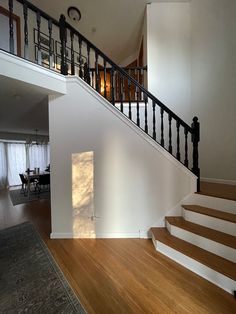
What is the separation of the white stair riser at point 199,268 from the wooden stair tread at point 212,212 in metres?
0.62

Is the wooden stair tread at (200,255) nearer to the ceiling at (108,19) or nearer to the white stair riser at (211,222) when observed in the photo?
the white stair riser at (211,222)

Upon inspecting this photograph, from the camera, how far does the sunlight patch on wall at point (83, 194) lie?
106 inches

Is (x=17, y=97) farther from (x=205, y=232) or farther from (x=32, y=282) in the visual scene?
(x=205, y=232)

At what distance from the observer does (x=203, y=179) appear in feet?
12.3

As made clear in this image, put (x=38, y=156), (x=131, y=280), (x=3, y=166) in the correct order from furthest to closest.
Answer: (x=38, y=156) → (x=3, y=166) → (x=131, y=280)

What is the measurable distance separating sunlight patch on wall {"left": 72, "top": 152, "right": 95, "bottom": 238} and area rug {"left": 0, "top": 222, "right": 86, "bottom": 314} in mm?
586

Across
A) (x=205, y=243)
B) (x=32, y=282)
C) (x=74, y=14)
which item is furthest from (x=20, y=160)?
(x=205, y=243)

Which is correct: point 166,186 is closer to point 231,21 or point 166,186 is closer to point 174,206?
point 174,206

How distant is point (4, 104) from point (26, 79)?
1513mm

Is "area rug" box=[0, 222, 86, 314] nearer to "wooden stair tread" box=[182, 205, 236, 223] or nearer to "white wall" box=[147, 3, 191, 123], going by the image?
"wooden stair tread" box=[182, 205, 236, 223]

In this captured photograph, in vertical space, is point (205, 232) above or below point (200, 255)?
above

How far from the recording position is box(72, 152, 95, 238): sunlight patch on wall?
269 cm

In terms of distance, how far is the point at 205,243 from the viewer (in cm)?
195

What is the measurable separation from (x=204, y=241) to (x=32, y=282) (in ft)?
6.33
